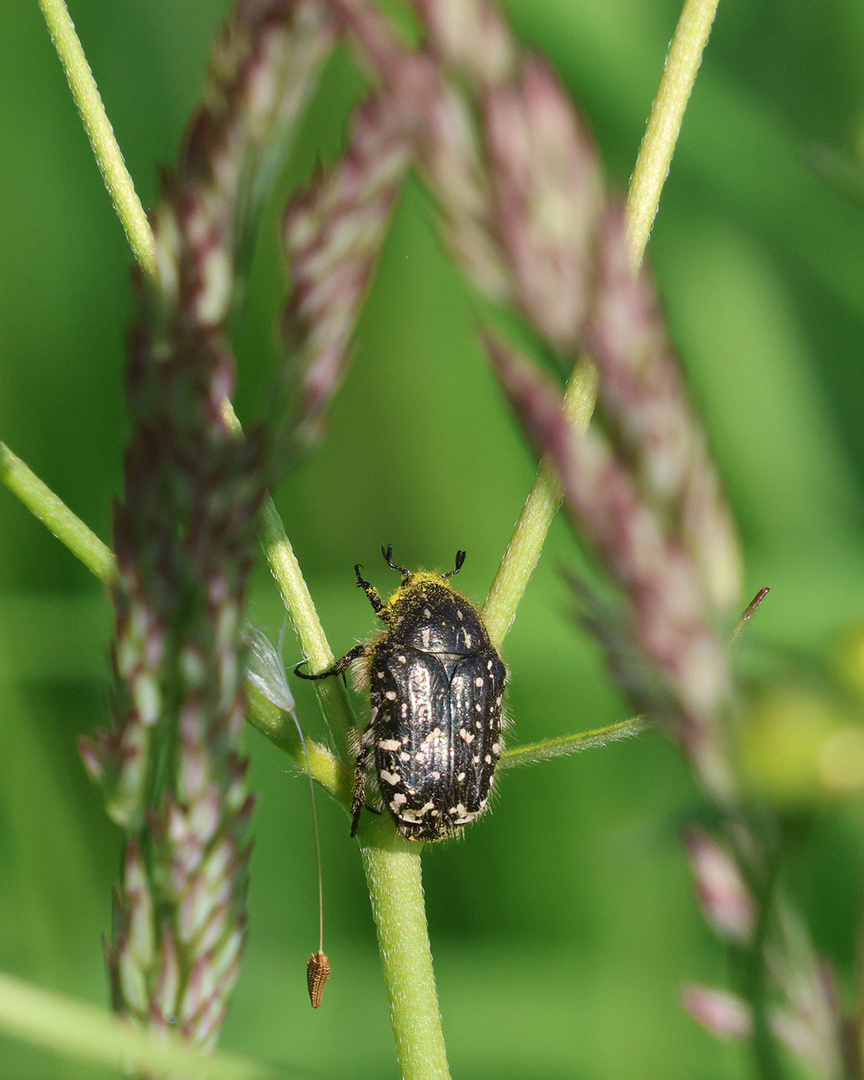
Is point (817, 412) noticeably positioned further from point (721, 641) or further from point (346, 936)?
point (721, 641)

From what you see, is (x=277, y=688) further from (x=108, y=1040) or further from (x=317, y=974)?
(x=108, y=1040)

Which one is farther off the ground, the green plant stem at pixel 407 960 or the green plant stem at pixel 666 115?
the green plant stem at pixel 666 115

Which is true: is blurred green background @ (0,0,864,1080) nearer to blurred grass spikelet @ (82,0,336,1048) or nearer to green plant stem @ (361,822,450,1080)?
green plant stem @ (361,822,450,1080)

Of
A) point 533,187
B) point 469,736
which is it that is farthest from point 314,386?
point 469,736

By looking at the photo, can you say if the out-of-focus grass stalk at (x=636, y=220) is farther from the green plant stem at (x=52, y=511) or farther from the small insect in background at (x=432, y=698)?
the small insect in background at (x=432, y=698)

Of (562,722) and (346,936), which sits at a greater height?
(562,722)

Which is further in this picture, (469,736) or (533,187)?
(469,736)

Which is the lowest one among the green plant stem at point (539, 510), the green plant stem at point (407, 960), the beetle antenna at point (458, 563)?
the green plant stem at point (407, 960)

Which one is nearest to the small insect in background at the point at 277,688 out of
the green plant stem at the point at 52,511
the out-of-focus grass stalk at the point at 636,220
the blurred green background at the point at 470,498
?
the green plant stem at the point at 52,511
